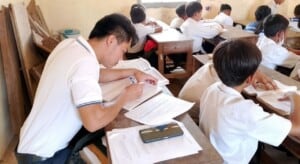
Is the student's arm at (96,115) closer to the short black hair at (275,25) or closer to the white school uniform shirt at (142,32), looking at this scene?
the short black hair at (275,25)

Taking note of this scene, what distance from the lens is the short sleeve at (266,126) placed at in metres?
1.12

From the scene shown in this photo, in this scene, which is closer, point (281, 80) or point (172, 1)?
point (281, 80)

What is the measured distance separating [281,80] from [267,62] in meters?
0.78

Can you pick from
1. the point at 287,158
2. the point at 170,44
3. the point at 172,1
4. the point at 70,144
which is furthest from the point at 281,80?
the point at 172,1

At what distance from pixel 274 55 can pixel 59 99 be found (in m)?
1.98

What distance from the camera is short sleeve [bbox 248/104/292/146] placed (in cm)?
112

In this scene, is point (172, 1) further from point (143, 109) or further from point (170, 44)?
point (143, 109)

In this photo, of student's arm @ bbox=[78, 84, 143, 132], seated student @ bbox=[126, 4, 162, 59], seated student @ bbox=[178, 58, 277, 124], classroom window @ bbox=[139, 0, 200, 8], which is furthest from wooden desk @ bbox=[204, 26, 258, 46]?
student's arm @ bbox=[78, 84, 143, 132]

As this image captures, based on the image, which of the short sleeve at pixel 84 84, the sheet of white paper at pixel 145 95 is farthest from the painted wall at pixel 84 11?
the short sleeve at pixel 84 84

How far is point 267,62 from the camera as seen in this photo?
2.57m

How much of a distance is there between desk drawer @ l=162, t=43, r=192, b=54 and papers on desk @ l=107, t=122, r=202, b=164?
2.24 metres

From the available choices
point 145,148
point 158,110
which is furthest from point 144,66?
point 145,148

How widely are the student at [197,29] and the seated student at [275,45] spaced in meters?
1.10

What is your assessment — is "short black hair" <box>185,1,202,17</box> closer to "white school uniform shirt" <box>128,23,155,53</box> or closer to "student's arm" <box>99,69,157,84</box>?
"white school uniform shirt" <box>128,23,155,53</box>
